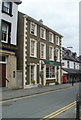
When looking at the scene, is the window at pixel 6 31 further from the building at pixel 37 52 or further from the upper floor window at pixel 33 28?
the upper floor window at pixel 33 28

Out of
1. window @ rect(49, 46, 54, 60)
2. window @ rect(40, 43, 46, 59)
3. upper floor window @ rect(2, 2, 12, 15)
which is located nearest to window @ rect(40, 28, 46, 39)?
window @ rect(40, 43, 46, 59)

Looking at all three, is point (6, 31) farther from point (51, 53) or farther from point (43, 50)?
point (51, 53)

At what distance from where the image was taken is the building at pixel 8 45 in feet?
62.8

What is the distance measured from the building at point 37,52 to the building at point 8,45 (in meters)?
1.41

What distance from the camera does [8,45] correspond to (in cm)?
1952

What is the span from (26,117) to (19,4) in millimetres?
16819

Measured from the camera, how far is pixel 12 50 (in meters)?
20.2

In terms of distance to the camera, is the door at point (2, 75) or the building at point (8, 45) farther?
the door at point (2, 75)

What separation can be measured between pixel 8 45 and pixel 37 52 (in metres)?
6.33

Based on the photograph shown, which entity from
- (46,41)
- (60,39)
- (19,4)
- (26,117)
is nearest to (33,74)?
(46,41)

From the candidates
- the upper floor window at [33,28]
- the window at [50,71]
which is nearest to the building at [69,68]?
the window at [50,71]

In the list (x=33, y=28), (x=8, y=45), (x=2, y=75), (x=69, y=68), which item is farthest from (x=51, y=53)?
(x=69, y=68)

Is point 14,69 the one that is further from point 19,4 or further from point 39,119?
point 39,119

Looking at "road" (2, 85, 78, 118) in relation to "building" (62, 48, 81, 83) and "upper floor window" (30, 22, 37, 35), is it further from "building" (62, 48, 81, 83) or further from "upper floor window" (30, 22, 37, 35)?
"building" (62, 48, 81, 83)
